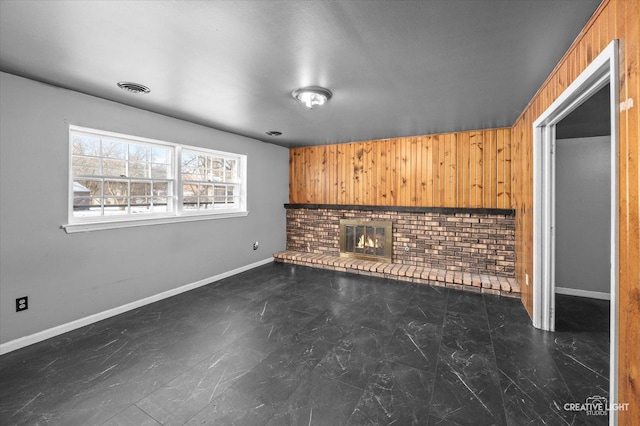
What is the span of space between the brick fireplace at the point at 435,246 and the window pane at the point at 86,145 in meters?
3.30

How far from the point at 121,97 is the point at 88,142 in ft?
1.98

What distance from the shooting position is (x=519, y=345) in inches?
95.7

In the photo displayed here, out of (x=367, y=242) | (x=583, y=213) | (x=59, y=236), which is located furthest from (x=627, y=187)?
(x=59, y=236)

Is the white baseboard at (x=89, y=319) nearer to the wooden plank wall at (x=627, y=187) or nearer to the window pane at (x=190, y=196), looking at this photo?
the window pane at (x=190, y=196)

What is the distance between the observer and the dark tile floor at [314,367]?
1.68 meters

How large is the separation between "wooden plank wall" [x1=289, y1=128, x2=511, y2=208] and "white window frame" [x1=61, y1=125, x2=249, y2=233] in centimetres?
137

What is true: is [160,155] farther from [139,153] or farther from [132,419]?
[132,419]

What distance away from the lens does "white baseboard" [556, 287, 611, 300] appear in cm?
360

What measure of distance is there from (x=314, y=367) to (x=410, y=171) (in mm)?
3607

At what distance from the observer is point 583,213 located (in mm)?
3773

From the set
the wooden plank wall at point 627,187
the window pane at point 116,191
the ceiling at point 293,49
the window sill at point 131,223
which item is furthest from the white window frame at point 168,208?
the wooden plank wall at point 627,187

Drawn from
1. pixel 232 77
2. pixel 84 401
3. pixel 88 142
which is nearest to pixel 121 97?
pixel 88 142

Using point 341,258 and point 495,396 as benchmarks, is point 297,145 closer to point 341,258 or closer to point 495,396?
point 341,258

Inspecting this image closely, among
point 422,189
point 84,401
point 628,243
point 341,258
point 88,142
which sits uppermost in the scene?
point 88,142
